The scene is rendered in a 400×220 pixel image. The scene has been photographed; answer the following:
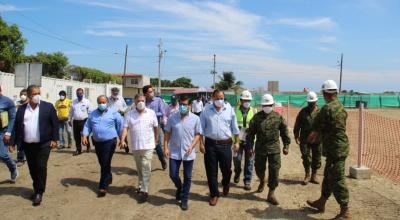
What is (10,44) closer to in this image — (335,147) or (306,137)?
(306,137)

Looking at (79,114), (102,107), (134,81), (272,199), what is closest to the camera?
(272,199)

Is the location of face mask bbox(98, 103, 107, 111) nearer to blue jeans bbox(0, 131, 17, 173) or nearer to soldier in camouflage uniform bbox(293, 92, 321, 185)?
blue jeans bbox(0, 131, 17, 173)

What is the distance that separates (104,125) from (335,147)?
12.7 feet

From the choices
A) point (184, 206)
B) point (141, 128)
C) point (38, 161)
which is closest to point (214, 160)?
point (184, 206)

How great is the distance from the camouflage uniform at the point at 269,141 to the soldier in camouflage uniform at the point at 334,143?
0.79 metres

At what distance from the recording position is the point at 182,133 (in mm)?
6641

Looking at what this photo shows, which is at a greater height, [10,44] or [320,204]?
[10,44]

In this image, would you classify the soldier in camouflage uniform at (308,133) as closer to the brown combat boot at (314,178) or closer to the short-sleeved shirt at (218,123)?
the brown combat boot at (314,178)

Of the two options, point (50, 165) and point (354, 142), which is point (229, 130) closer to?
point (50, 165)

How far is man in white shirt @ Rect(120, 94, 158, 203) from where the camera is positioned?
6836 mm

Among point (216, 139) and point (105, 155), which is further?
point (105, 155)

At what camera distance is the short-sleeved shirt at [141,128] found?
6871mm

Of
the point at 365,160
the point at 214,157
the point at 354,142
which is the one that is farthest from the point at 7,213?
the point at 354,142

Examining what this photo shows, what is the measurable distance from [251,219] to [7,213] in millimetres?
3629
